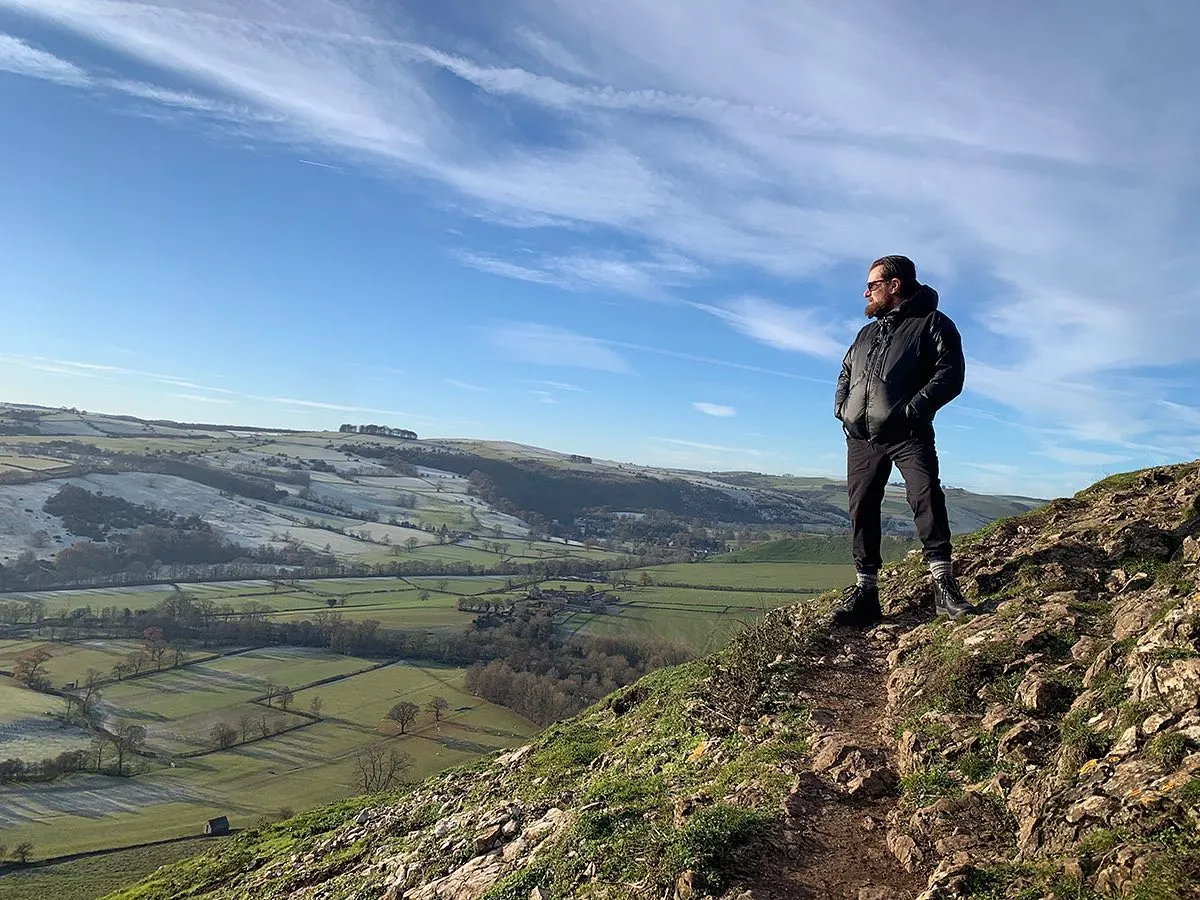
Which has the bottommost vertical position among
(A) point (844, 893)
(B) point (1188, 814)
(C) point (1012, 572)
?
(A) point (844, 893)

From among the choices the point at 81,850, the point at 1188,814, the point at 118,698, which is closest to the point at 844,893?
the point at 1188,814

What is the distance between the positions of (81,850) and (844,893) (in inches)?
1444

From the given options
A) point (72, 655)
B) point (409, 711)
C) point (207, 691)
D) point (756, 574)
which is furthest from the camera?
point (756, 574)

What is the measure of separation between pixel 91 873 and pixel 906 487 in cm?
3361

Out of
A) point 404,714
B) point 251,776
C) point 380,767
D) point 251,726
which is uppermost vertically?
point 380,767

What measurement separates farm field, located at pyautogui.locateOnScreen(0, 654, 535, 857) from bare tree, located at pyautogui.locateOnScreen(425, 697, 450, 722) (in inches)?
19.0

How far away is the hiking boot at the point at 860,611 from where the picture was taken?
874 centimetres

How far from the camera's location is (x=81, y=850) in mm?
28797

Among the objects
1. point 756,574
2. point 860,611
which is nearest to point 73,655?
point 756,574

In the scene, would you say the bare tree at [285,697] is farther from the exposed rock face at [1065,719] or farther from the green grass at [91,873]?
the exposed rock face at [1065,719]

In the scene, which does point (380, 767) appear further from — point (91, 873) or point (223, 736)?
point (223, 736)

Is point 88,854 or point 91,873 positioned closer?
point 91,873

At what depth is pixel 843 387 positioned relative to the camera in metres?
8.71

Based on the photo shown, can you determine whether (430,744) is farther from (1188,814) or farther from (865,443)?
(1188,814)
